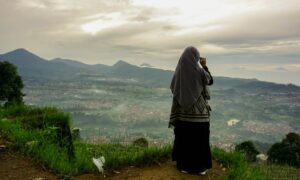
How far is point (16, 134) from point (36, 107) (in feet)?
9.75

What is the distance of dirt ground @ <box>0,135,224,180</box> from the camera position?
23.7 ft

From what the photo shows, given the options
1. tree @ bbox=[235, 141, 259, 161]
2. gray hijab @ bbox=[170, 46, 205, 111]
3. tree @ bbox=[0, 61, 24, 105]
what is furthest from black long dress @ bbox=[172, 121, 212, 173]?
tree @ bbox=[0, 61, 24, 105]

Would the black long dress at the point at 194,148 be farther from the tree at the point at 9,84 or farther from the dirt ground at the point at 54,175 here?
the tree at the point at 9,84

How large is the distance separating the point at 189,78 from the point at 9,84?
3656 centimetres

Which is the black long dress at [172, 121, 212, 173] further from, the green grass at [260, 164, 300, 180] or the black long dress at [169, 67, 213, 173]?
the green grass at [260, 164, 300, 180]

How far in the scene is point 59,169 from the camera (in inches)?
300

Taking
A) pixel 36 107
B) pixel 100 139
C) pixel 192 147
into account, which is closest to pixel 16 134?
pixel 100 139

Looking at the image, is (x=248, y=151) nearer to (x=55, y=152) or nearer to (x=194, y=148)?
(x=194, y=148)

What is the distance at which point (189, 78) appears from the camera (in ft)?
26.7

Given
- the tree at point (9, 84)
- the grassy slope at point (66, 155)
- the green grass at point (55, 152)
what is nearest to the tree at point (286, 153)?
the tree at point (9, 84)

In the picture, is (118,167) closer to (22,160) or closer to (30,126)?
(22,160)

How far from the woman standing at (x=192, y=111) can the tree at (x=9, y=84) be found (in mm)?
34306

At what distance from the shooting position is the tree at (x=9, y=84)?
4012 cm

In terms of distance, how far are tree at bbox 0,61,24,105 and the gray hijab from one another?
113ft
